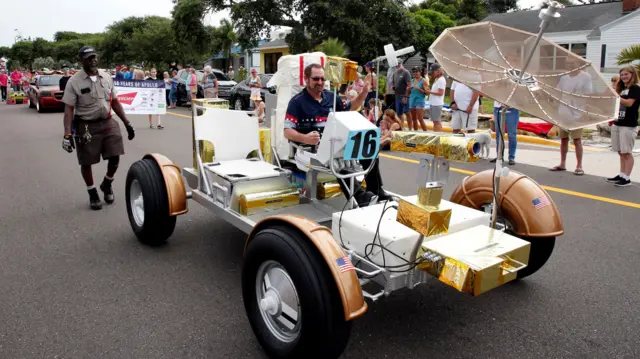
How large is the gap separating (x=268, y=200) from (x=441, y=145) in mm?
1748

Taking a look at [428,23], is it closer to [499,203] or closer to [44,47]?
[499,203]

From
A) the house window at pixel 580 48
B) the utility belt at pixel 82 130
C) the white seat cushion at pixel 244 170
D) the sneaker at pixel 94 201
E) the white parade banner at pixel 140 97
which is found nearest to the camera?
the white seat cushion at pixel 244 170

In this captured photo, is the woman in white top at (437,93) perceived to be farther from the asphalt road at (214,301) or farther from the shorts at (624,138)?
the asphalt road at (214,301)

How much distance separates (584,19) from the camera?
29.0 metres

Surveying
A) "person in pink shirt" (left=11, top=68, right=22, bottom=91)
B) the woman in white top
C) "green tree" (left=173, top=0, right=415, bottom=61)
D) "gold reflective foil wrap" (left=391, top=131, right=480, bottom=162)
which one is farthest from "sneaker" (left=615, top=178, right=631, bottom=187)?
"person in pink shirt" (left=11, top=68, right=22, bottom=91)

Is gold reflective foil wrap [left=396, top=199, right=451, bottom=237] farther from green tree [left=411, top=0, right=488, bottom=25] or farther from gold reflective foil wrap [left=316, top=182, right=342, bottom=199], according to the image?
green tree [left=411, top=0, right=488, bottom=25]

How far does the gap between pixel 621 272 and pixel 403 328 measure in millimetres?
2301

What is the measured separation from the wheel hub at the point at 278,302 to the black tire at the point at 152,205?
1.84 meters

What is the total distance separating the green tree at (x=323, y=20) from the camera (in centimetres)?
2844

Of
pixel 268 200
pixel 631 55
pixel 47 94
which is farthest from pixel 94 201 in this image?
pixel 47 94

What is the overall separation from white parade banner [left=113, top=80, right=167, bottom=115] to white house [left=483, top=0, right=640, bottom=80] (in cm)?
1741

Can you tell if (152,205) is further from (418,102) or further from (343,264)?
(418,102)

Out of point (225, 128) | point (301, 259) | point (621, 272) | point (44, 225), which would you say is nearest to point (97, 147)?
point (44, 225)

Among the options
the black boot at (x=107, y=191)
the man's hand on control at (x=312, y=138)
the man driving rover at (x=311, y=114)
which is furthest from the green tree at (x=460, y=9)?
the man's hand on control at (x=312, y=138)
